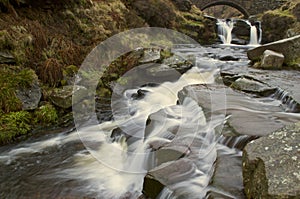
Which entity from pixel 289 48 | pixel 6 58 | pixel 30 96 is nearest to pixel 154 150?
pixel 30 96

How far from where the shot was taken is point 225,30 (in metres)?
19.7

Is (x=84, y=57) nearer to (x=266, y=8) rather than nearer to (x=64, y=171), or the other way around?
(x=64, y=171)

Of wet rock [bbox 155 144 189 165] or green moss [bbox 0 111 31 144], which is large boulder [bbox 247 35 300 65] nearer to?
wet rock [bbox 155 144 189 165]

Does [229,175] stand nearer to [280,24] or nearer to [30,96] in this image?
[30,96]

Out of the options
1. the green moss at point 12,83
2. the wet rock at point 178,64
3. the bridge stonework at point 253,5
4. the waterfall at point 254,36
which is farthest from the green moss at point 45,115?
the bridge stonework at point 253,5

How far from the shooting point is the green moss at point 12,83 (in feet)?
18.7

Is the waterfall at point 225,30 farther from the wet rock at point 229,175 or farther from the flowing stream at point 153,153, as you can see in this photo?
the wet rock at point 229,175

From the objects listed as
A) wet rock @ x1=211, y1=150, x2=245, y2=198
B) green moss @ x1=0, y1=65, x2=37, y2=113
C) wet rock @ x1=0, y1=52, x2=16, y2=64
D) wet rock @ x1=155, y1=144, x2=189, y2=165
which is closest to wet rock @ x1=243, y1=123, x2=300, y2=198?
wet rock @ x1=211, y1=150, x2=245, y2=198

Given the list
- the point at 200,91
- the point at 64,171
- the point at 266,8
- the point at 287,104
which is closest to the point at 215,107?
the point at 200,91

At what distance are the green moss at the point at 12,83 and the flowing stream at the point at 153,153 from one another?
3.11 ft

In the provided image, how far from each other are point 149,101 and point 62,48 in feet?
9.88

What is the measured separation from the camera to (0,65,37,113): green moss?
5.70m

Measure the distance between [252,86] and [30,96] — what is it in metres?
5.48

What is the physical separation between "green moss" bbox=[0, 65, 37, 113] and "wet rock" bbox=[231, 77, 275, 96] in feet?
17.0
